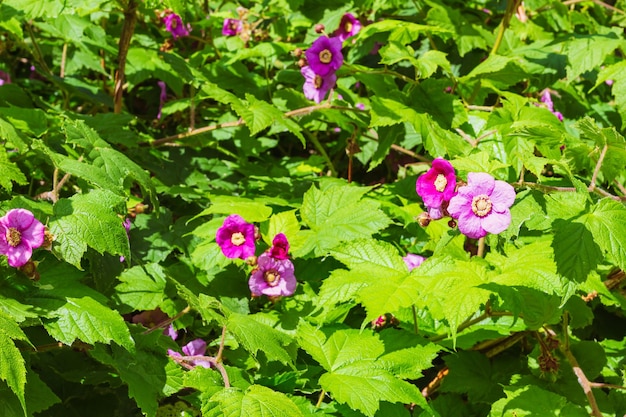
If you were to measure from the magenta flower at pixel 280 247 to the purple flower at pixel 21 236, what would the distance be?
0.65 meters

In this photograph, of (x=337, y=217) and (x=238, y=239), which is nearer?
(x=238, y=239)

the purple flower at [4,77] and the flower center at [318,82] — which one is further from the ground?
the flower center at [318,82]

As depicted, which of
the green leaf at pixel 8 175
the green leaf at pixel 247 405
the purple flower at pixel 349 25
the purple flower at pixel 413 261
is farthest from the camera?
the purple flower at pixel 349 25

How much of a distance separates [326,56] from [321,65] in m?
0.04

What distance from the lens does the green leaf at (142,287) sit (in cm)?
211

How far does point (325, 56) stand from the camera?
251 cm

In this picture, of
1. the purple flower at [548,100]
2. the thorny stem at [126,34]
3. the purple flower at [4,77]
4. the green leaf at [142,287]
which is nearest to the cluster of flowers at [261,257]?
the green leaf at [142,287]

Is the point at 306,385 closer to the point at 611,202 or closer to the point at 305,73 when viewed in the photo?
the point at 611,202

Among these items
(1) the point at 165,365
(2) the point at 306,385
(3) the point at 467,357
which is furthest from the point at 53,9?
(3) the point at 467,357

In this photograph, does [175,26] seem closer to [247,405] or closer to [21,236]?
[21,236]

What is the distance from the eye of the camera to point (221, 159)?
314 centimetres

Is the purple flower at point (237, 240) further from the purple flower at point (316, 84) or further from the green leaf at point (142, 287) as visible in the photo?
the purple flower at point (316, 84)

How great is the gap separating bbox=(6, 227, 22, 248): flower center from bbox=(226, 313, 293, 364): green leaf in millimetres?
493

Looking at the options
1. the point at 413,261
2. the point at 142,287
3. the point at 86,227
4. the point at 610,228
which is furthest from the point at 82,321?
the point at 610,228
